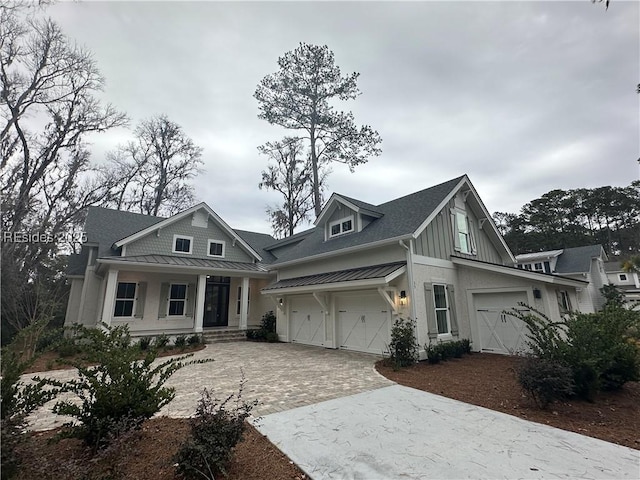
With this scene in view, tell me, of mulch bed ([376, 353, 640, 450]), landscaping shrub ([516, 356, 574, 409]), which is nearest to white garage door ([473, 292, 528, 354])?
mulch bed ([376, 353, 640, 450])

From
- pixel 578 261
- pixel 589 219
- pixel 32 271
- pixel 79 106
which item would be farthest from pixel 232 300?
pixel 589 219

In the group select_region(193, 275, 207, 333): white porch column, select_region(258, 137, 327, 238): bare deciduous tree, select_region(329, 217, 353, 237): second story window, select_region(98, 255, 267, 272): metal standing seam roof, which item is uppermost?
select_region(258, 137, 327, 238): bare deciduous tree

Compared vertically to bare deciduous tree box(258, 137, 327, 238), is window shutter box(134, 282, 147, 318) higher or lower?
lower

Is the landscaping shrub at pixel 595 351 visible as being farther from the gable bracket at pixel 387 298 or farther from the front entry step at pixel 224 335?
the front entry step at pixel 224 335

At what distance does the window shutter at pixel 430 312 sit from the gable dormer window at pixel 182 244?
37.7 ft

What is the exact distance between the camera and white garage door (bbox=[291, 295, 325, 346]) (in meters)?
11.6

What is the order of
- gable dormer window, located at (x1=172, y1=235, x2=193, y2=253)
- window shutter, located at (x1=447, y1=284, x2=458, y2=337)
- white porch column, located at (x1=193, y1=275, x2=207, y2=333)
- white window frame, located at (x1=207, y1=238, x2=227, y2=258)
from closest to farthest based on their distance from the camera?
window shutter, located at (x1=447, y1=284, x2=458, y2=337) → white porch column, located at (x1=193, y1=275, x2=207, y2=333) → gable dormer window, located at (x1=172, y1=235, x2=193, y2=253) → white window frame, located at (x1=207, y1=238, x2=227, y2=258)

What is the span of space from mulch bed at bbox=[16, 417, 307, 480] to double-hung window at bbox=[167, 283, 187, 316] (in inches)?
400

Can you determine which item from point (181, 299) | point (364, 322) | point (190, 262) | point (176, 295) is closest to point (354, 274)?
point (364, 322)

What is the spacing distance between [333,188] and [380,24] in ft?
40.6

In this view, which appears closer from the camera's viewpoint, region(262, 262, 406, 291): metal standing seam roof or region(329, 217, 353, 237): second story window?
region(262, 262, 406, 291): metal standing seam roof

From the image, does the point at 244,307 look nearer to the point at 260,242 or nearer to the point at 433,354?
the point at 260,242

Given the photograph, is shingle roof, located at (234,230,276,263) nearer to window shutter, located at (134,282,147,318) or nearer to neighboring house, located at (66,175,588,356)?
neighboring house, located at (66,175,588,356)

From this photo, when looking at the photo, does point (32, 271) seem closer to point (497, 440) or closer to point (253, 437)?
point (253, 437)
